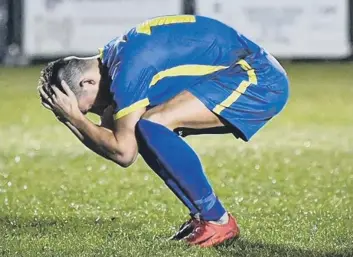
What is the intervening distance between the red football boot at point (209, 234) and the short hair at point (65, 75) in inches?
28.7

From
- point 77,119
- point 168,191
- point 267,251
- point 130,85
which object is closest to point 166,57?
point 130,85

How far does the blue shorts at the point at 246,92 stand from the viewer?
4.99 meters

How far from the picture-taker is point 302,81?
1650cm

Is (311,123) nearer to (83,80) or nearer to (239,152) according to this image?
(239,152)

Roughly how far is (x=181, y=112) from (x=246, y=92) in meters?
0.31

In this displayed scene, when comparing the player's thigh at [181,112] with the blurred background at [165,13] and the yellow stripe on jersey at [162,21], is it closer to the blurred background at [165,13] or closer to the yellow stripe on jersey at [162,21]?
the yellow stripe on jersey at [162,21]

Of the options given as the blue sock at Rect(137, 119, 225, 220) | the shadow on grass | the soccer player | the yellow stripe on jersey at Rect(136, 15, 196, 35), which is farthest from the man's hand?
the shadow on grass

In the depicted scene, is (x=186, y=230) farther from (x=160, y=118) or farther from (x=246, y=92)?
(x=246, y=92)

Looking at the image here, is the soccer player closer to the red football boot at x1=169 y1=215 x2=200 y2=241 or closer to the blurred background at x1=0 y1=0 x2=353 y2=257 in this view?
the red football boot at x1=169 y1=215 x2=200 y2=241

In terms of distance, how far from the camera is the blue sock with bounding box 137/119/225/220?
4844 millimetres

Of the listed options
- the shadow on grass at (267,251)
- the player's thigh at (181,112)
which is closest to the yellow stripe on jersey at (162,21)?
the player's thigh at (181,112)

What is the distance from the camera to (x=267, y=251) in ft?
16.1

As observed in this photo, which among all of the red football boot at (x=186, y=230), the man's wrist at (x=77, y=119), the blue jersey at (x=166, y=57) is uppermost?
the blue jersey at (x=166, y=57)

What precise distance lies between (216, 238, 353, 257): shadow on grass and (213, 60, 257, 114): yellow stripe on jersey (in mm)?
554
